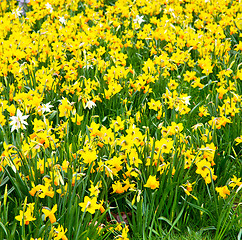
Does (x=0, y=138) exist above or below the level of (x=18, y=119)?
below

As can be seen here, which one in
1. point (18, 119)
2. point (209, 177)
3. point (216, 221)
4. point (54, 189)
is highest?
point (18, 119)

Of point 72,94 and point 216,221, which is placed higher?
point 72,94

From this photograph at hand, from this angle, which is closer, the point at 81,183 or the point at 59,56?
the point at 81,183

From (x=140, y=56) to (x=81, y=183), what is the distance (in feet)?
9.77

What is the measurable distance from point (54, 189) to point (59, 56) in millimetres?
2394

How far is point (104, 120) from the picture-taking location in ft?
10.9

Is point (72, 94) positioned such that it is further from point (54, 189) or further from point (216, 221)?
point (216, 221)

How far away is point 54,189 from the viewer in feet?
6.66

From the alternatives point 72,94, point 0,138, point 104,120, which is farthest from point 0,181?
point 72,94

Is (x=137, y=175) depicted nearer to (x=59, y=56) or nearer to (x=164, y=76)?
(x=164, y=76)

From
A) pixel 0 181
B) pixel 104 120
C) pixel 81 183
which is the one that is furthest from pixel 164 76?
pixel 0 181

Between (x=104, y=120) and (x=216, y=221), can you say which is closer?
(x=216, y=221)

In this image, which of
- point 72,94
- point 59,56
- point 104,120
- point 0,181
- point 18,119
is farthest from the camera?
point 59,56

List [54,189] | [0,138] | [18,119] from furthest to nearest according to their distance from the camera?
[0,138]
[18,119]
[54,189]
